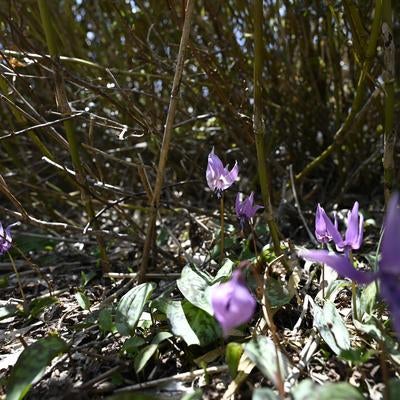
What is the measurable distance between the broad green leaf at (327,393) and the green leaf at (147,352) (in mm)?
436

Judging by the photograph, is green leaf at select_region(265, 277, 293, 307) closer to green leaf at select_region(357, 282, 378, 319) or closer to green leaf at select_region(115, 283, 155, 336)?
green leaf at select_region(357, 282, 378, 319)

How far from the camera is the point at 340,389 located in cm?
104

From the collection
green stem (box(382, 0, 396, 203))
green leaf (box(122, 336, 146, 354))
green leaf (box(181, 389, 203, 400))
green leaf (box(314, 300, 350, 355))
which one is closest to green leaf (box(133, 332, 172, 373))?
green leaf (box(122, 336, 146, 354))

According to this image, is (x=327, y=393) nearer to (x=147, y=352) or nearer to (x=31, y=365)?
(x=147, y=352)

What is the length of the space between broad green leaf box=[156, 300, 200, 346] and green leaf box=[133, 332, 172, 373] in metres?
0.04

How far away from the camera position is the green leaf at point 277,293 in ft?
5.25

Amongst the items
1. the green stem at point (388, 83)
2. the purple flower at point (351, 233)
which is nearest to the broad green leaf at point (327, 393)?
the purple flower at point (351, 233)

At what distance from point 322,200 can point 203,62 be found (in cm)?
106

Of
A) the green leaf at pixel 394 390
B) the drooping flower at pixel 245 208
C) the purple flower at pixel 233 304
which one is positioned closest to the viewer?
the purple flower at pixel 233 304

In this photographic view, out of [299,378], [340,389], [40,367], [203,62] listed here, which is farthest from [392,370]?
[203,62]

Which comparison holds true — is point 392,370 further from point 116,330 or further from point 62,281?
point 62,281

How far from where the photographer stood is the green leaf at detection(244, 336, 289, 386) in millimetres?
1208

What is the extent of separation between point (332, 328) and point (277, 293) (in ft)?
0.97

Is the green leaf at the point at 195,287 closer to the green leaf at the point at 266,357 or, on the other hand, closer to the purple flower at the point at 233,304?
the green leaf at the point at 266,357
